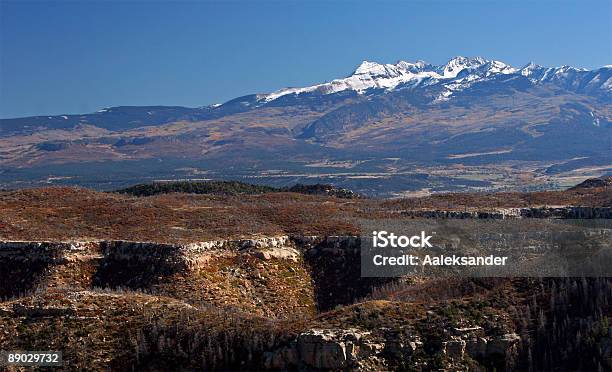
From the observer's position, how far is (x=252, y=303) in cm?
6644

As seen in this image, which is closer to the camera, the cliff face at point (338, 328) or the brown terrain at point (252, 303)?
the cliff face at point (338, 328)

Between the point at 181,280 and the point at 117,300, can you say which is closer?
the point at 117,300

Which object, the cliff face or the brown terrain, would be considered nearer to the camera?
the cliff face

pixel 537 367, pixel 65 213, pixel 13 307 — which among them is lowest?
pixel 537 367

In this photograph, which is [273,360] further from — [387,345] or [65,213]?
[65,213]

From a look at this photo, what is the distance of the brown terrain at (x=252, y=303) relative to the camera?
150ft

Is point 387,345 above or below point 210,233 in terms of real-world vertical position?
below

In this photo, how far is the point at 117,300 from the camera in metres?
52.7

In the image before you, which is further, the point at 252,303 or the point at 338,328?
the point at 252,303

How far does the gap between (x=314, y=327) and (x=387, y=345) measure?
179 inches

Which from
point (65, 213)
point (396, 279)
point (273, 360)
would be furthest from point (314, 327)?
point (65, 213)

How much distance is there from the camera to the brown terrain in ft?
150

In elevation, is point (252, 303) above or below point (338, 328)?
below

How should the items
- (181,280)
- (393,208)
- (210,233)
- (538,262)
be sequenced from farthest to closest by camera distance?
(393,208) → (210,233) → (181,280) → (538,262)
